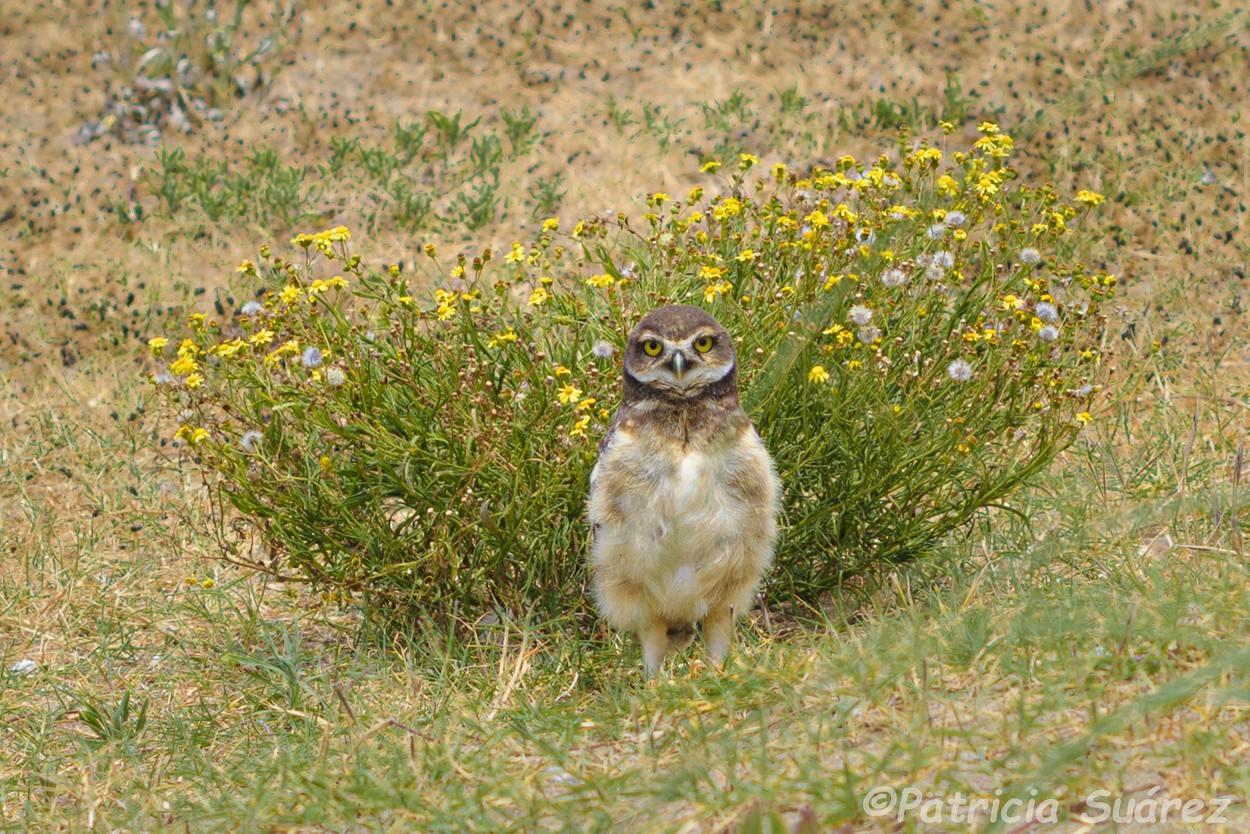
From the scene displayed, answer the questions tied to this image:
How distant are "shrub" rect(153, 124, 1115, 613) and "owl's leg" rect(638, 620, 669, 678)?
54 cm

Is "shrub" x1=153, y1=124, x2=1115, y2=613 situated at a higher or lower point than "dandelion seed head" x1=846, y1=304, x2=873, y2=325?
lower

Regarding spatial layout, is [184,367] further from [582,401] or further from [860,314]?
[860,314]

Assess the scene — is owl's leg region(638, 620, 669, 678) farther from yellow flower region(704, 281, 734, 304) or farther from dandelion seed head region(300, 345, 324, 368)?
dandelion seed head region(300, 345, 324, 368)

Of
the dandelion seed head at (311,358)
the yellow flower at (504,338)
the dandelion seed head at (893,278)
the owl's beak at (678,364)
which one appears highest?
the dandelion seed head at (893,278)

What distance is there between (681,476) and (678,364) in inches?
14.8

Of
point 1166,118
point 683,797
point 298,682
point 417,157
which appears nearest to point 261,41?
point 417,157

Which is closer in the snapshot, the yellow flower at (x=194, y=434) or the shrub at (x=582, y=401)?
the yellow flower at (x=194, y=434)

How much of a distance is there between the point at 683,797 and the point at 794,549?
2.29m

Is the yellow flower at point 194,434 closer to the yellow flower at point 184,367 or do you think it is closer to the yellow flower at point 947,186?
the yellow flower at point 184,367

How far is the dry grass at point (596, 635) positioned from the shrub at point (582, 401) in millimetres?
323

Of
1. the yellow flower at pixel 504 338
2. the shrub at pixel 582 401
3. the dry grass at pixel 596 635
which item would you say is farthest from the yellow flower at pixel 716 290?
the dry grass at pixel 596 635

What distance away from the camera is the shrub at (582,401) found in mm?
4891

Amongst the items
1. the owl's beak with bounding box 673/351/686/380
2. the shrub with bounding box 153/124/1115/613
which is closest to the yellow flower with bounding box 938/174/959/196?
the shrub with bounding box 153/124/1115/613

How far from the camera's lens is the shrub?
16.0 ft
